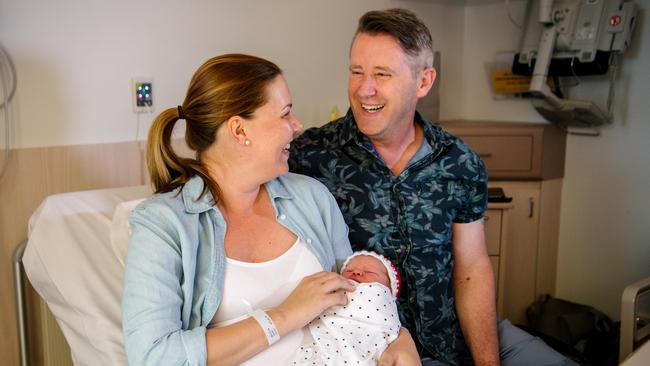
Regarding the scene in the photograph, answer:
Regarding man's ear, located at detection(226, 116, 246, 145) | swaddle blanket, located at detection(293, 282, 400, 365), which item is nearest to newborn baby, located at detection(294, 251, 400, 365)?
swaddle blanket, located at detection(293, 282, 400, 365)

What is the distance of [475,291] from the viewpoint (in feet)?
5.74

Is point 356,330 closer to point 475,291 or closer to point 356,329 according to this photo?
point 356,329

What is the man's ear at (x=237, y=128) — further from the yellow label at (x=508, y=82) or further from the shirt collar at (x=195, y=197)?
the yellow label at (x=508, y=82)

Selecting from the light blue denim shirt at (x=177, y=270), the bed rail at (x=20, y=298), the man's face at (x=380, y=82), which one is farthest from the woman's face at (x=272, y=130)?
the bed rail at (x=20, y=298)

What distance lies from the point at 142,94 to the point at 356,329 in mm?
1254

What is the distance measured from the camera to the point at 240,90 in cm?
126

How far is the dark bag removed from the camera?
104 inches

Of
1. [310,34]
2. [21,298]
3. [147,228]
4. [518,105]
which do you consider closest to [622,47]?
[518,105]

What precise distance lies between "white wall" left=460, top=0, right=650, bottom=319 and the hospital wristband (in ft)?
7.40

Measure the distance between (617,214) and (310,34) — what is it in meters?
1.66

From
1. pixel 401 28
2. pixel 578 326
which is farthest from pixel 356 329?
pixel 578 326

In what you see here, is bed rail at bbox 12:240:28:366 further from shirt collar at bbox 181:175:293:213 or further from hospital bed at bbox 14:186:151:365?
shirt collar at bbox 181:175:293:213

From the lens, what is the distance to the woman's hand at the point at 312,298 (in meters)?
1.21

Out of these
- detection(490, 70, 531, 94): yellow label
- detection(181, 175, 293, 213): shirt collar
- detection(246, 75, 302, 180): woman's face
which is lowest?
detection(181, 175, 293, 213): shirt collar
